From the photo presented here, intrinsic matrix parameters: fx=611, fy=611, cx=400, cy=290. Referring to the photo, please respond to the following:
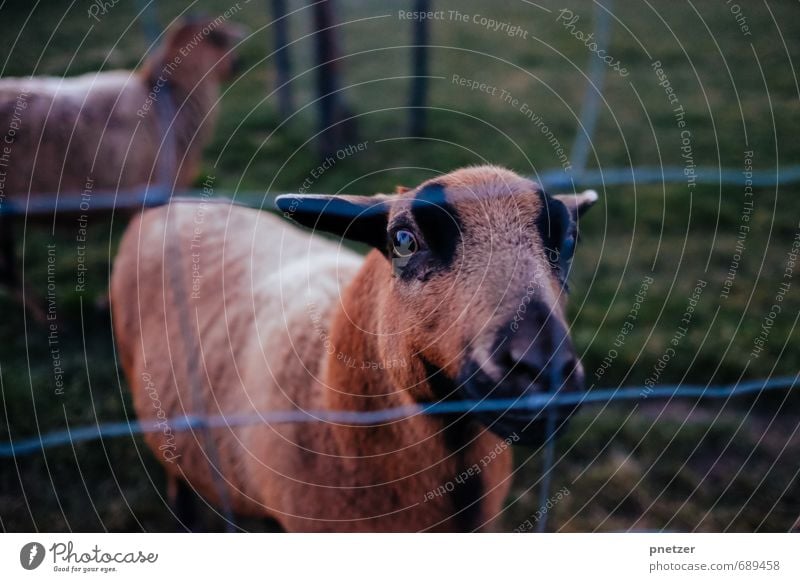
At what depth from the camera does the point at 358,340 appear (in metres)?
1.43

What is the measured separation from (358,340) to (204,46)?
9.21 ft

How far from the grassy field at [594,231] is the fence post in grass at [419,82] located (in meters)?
0.09

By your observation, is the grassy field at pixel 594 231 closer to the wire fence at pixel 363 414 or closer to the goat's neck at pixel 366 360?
the wire fence at pixel 363 414

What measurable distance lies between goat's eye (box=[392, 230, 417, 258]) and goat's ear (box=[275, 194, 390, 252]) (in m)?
0.06

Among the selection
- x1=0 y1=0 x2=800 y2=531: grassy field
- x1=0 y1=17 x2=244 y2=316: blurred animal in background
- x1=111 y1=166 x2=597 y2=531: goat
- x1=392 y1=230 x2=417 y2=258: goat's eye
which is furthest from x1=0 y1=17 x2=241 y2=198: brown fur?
x1=392 y1=230 x2=417 y2=258: goat's eye

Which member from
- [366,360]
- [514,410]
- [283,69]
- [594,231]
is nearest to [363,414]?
[366,360]

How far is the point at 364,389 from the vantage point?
145 centimetres

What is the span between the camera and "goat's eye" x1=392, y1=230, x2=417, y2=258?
1.25 metres

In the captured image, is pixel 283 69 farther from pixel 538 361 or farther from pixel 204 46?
pixel 538 361

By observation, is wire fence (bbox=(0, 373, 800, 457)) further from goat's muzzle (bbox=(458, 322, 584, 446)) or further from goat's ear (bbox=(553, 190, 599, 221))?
goat's ear (bbox=(553, 190, 599, 221))

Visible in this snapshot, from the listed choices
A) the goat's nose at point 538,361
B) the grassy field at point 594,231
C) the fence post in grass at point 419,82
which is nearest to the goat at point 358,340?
the goat's nose at point 538,361

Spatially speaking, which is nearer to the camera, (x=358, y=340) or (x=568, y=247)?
(x=568, y=247)

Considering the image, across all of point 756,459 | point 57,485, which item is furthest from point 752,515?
point 57,485

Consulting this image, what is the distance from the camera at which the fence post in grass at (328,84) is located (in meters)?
3.53
